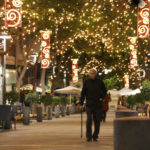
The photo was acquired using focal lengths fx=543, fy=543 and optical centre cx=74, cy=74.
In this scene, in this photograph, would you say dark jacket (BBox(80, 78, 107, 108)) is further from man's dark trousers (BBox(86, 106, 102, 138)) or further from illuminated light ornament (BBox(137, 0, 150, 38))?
illuminated light ornament (BBox(137, 0, 150, 38))

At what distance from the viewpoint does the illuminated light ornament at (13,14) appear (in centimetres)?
2481

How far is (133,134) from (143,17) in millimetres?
24005

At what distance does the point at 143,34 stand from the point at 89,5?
5.65 meters

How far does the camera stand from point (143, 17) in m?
30.3

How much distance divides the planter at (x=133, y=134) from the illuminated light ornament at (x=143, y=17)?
23.6m

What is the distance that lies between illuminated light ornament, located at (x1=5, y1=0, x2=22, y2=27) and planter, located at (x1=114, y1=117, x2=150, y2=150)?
60.2 ft

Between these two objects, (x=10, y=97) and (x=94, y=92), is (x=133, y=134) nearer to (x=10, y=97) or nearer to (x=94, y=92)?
(x=94, y=92)

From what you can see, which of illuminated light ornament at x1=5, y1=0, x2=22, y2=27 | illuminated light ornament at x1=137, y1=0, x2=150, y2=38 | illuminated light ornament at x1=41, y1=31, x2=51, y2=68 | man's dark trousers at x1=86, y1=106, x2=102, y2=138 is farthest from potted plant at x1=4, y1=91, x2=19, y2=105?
man's dark trousers at x1=86, y1=106, x2=102, y2=138

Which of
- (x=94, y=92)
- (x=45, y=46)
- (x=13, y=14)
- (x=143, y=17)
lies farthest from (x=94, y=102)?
(x=45, y=46)

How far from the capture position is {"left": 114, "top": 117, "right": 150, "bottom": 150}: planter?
22.4ft

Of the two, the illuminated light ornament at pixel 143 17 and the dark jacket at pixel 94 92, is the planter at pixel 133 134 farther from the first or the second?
the illuminated light ornament at pixel 143 17

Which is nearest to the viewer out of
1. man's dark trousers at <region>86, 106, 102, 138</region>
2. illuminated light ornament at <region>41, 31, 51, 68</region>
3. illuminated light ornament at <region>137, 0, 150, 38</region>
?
man's dark trousers at <region>86, 106, 102, 138</region>

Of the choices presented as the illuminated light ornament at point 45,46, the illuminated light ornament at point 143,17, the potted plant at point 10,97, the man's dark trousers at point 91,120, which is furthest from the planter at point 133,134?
Result: the illuminated light ornament at point 45,46

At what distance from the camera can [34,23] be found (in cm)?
3212
